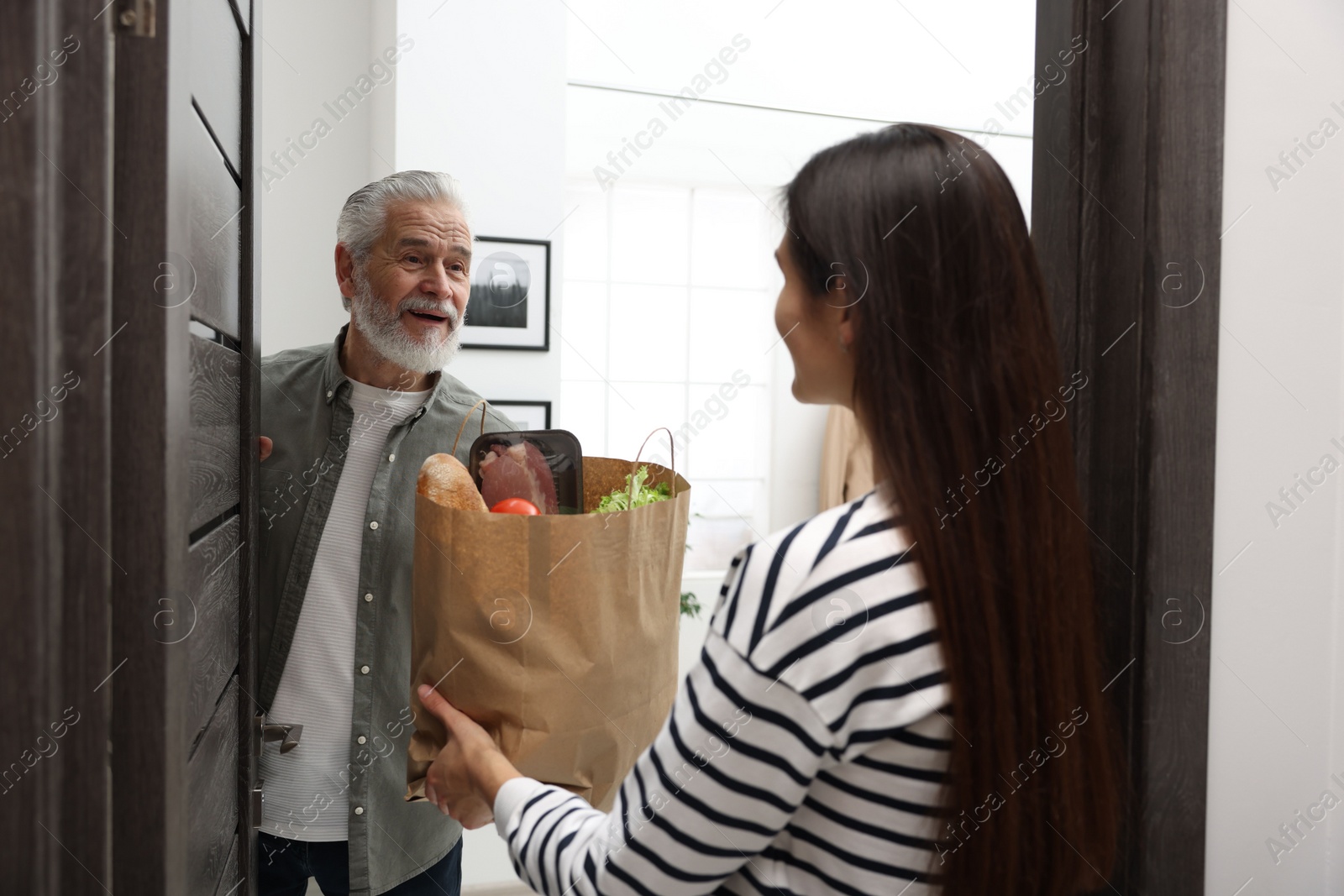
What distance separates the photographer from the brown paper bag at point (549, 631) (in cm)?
96

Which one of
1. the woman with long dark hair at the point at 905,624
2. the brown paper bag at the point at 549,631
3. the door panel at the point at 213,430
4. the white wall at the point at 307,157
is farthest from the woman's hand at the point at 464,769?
the white wall at the point at 307,157

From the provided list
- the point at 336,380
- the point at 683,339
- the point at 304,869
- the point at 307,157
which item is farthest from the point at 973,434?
the point at 683,339

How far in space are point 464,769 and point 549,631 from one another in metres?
0.15

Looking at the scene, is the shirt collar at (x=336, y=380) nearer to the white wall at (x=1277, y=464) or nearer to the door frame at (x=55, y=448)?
the door frame at (x=55, y=448)

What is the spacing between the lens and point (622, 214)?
10.8ft

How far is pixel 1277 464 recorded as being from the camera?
96cm

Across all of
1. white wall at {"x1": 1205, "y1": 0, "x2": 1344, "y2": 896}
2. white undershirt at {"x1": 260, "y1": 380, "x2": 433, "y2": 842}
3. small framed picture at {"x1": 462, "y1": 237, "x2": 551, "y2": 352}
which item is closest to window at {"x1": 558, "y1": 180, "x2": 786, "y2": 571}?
small framed picture at {"x1": 462, "y1": 237, "x2": 551, "y2": 352}

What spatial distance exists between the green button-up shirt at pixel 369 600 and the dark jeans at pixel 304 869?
0.05m

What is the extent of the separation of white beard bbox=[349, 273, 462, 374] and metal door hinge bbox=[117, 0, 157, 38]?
2.66ft

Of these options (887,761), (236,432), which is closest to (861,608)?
(887,761)

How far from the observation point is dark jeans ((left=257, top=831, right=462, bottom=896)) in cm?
139

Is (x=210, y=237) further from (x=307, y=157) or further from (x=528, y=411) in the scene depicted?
(x=307, y=157)

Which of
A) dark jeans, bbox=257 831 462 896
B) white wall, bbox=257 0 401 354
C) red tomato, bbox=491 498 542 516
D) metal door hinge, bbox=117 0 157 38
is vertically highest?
white wall, bbox=257 0 401 354

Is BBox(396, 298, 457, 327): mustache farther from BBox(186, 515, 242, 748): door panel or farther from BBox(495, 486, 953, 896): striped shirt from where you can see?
BBox(495, 486, 953, 896): striped shirt
